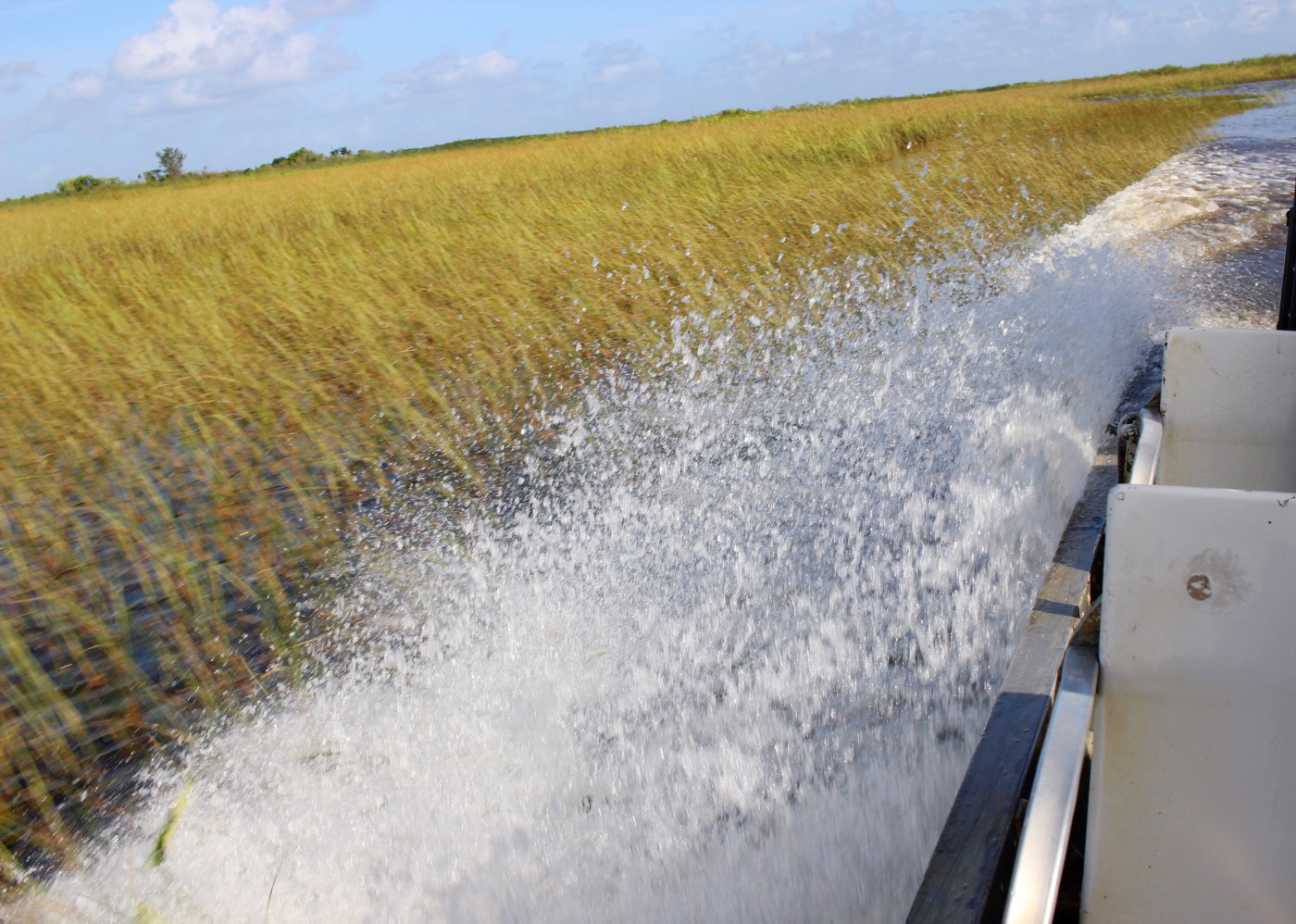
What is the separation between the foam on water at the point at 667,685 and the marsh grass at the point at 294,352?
0.37m

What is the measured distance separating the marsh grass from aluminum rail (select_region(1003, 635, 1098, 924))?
2.28m

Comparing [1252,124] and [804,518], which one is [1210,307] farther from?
[1252,124]

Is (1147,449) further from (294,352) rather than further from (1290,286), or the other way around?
(294,352)

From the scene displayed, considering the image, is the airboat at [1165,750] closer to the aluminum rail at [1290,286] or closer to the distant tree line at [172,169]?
the aluminum rail at [1290,286]

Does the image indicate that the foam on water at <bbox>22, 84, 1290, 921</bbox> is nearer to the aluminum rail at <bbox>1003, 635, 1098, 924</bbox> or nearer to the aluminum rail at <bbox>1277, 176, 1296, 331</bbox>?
the aluminum rail at <bbox>1003, 635, 1098, 924</bbox>

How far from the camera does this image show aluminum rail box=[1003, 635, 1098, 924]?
121cm

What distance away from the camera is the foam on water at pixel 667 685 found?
7.25ft

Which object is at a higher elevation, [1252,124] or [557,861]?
[557,861]

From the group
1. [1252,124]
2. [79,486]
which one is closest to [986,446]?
[79,486]

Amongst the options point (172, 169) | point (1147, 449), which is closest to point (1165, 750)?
point (1147, 449)

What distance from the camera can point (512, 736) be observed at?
2.70m

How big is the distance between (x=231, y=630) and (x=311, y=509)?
910mm

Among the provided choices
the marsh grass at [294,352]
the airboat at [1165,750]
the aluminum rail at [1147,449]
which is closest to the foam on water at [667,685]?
the marsh grass at [294,352]

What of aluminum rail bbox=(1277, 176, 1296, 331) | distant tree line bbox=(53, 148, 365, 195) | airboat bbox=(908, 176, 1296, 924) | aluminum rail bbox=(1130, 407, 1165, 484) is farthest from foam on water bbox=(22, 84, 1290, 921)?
distant tree line bbox=(53, 148, 365, 195)
